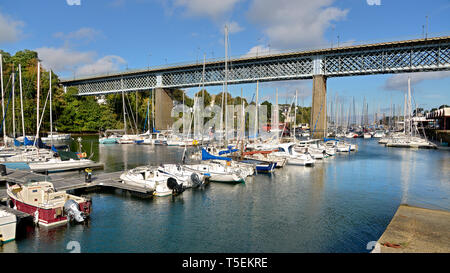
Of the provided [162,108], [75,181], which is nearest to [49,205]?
[75,181]

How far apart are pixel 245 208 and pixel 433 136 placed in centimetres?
9939

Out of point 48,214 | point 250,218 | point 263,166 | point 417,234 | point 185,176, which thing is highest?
point 417,234

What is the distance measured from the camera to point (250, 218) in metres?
18.9

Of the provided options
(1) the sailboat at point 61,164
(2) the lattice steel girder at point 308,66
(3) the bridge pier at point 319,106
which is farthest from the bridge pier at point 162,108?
(1) the sailboat at point 61,164

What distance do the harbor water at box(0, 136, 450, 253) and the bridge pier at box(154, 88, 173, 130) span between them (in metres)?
69.3

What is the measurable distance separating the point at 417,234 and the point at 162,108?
295 ft

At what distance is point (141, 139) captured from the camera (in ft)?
257

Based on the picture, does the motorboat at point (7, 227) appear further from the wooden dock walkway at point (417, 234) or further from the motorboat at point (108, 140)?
the motorboat at point (108, 140)

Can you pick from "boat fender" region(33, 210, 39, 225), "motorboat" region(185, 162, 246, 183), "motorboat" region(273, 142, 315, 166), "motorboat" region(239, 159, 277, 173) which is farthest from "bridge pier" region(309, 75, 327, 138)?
Result: "boat fender" region(33, 210, 39, 225)

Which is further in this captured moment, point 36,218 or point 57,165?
point 57,165

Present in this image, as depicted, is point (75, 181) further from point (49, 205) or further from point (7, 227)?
point (7, 227)
